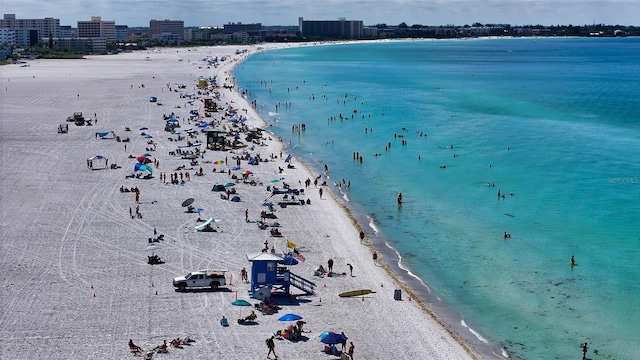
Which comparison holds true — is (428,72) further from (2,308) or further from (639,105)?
(2,308)

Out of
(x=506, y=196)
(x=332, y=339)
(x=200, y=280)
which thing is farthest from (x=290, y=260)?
(x=506, y=196)

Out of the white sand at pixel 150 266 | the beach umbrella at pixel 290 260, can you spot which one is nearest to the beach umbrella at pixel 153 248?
the white sand at pixel 150 266

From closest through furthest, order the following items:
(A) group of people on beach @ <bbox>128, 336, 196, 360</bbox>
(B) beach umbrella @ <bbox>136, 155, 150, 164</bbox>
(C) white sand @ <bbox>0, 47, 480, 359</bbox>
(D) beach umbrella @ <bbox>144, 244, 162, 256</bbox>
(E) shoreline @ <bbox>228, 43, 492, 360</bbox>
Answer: (A) group of people on beach @ <bbox>128, 336, 196, 360</bbox> → (C) white sand @ <bbox>0, 47, 480, 359</bbox> → (E) shoreline @ <bbox>228, 43, 492, 360</bbox> → (D) beach umbrella @ <bbox>144, 244, 162, 256</bbox> → (B) beach umbrella @ <bbox>136, 155, 150, 164</bbox>

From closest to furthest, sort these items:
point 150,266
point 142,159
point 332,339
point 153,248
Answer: point 332,339, point 150,266, point 153,248, point 142,159

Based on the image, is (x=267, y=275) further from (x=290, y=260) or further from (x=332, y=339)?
(x=332, y=339)

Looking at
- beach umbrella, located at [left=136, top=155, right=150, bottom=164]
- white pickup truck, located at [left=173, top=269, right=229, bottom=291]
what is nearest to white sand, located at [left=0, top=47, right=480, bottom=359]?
white pickup truck, located at [left=173, top=269, right=229, bottom=291]

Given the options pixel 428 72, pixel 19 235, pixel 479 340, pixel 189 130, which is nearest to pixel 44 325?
pixel 19 235

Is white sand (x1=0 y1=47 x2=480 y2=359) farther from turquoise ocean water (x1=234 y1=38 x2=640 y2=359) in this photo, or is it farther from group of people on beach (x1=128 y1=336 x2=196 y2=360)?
turquoise ocean water (x1=234 y1=38 x2=640 y2=359)
